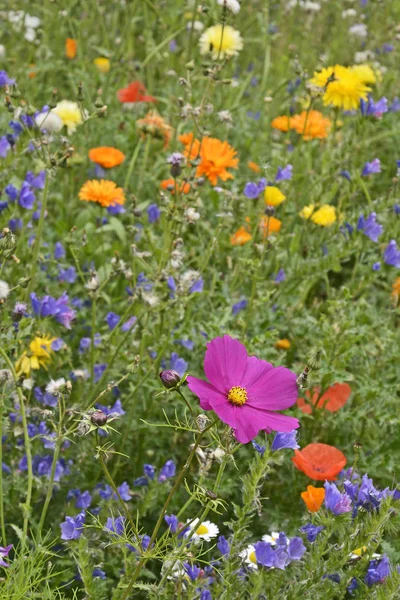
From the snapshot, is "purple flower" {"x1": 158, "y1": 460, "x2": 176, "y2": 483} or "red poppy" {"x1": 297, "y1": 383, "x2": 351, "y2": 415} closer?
"purple flower" {"x1": 158, "y1": 460, "x2": 176, "y2": 483}

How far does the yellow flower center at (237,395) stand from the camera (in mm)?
1241

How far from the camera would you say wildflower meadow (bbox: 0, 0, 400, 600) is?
145 cm

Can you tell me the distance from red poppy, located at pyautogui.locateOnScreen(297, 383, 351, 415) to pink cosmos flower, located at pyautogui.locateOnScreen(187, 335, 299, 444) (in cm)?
99

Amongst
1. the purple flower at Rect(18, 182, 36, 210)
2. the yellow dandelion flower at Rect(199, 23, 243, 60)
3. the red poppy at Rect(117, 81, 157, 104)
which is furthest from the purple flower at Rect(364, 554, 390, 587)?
the red poppy at Rect(117, 81, 157, 104)

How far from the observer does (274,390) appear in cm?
130

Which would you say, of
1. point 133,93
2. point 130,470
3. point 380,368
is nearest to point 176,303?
point 130,470

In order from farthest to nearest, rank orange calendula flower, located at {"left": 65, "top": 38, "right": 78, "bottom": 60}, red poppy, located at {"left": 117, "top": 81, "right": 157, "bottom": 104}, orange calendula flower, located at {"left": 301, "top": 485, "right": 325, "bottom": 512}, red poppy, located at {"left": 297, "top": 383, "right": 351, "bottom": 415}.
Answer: orange calendula flower, located at {"left": 65, "top": 38, "right": 78, "bottom": 60} → red poppy, located at {"left": 117, "top": 81, "right": 157, "bottom": 104} → red poppy, located at {"left": 297, "top": 383, "right": 351, "bottom": 415} → orange calendula flower, located at {"left": 301, "top": 485, "right": 325, "bottom": 512}

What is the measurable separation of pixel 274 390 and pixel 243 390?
0.06 m

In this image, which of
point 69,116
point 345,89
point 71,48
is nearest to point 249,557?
point 69,116

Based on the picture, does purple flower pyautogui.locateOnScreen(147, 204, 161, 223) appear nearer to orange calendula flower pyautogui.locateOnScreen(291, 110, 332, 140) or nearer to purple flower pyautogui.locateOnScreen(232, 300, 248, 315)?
purple flower pyautogui.locateOnScreen(232, 300, 248, 315)

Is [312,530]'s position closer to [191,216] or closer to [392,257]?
[191,216]

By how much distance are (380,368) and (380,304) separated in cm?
76

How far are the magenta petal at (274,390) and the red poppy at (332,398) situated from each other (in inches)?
38.8

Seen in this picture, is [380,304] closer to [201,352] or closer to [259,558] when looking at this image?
[201,352]
